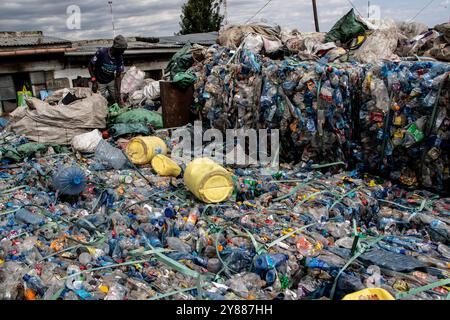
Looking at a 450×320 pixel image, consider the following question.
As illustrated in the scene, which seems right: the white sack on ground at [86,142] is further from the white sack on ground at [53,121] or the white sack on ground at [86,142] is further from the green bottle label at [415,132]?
the green bottle label at [415,132]

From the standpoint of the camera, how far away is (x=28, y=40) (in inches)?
407

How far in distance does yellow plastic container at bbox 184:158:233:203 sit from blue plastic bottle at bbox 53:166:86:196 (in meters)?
1.20

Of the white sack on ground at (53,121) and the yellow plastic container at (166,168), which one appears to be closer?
the yellow plastic container at (166,168)

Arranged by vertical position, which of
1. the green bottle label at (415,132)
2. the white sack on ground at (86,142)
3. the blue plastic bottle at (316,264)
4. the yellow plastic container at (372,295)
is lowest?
the blue plastic bottle at (316,264)

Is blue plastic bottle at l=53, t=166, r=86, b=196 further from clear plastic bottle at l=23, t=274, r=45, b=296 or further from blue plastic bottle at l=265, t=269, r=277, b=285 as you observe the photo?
blue plastic bottle at l=265, t=269, r=277, b=285

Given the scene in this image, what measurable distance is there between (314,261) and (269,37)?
5.01 m

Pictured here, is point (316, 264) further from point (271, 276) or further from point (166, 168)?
point (166, 168)

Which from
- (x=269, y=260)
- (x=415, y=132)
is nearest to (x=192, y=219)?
(x=269, y=260)

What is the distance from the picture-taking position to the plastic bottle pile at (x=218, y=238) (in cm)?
258

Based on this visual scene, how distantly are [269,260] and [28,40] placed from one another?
34.0 ft

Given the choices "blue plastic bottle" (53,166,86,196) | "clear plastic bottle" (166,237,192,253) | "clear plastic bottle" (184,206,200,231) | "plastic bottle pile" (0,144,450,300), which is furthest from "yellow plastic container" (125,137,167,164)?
"clear plastic bottle" (166,237,192,253)

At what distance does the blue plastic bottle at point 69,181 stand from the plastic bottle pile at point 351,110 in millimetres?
2605

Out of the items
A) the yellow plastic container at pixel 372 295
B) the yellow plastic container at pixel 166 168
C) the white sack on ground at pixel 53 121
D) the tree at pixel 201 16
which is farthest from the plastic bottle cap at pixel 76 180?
the tree at pixel 201 16

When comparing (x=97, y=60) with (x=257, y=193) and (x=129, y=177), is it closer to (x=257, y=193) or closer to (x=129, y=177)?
(x=129, y=177)
